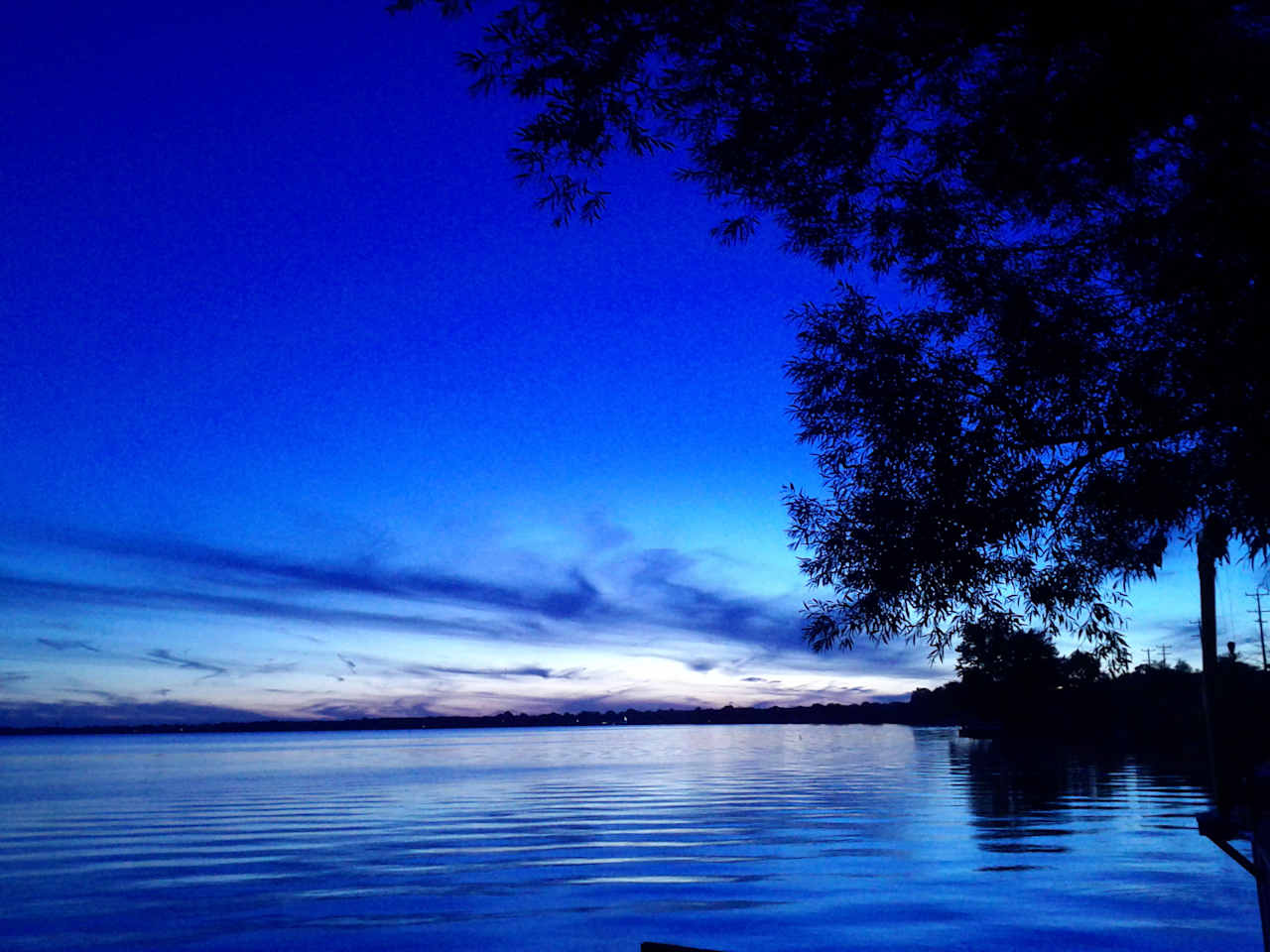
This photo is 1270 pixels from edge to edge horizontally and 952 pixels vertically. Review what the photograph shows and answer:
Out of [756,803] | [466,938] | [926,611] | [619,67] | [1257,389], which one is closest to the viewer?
[619,67]

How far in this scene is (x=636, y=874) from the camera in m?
25.9

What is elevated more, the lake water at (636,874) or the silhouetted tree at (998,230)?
the silhouetted tree at (998,230)

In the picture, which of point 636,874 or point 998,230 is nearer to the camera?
point 998,230

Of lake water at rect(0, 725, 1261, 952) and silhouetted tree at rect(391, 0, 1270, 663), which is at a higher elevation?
silhouetted tree at rect(391, 0, 1270, 663)

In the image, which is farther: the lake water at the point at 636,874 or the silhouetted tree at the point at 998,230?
the lake water at the point at 636,874

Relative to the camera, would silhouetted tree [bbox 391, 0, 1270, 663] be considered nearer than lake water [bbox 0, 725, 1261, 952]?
Yes

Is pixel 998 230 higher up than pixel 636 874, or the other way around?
pixel 998 230

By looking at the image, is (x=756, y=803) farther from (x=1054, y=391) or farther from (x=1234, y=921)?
(x=1054, y=391)

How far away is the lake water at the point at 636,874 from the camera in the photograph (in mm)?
18922

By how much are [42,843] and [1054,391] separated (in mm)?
38428

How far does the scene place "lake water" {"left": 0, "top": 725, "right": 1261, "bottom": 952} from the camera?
745 inches

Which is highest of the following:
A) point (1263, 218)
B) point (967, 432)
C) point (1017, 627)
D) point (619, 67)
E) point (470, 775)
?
point (619, 67)

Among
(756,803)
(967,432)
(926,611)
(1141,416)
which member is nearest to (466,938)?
(926,611)

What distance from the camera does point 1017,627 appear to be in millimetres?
14273
